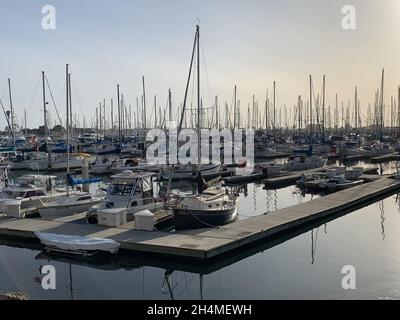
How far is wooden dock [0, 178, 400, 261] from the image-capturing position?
17969 mm

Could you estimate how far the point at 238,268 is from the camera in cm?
1797

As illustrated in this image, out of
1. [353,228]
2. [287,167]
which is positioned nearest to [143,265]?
[353,228]

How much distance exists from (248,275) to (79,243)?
20.7 ft

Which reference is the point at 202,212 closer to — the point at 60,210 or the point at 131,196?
the point at 131,196

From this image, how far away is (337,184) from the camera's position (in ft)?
121

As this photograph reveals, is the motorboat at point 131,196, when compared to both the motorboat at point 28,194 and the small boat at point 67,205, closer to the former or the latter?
the small boat at point 67,205

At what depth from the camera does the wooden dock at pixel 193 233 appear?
18.0 meters

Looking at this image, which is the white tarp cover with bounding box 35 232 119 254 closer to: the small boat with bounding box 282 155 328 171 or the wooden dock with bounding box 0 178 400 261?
the wooden dock with bounding box 0 178 400 261

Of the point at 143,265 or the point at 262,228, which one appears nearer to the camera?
the point at 143,265

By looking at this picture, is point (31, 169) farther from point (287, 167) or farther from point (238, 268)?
point (238, 268)

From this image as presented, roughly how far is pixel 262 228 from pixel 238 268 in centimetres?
334

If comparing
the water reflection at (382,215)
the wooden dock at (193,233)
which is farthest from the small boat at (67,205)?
the water reflection at (382,215)

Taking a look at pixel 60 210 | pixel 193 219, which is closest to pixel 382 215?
pixel 193 219
